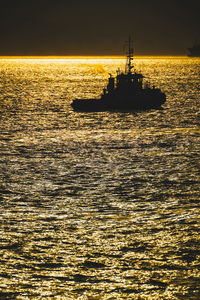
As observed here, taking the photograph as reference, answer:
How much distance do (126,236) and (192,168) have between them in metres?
14.3

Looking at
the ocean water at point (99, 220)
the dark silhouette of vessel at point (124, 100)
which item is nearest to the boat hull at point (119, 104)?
the dark silhouette of vessel at point (124, 100)

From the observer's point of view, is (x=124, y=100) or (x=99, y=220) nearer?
(x=99, y=220)

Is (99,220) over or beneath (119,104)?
beneath

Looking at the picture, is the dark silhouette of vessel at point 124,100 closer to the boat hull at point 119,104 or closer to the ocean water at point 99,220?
the boat hull at point 119,104

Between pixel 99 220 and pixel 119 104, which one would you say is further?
pixel 119 104

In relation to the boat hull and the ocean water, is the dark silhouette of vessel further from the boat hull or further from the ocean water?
the ocean water

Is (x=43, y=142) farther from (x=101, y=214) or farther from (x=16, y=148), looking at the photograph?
(x=101, y=214)

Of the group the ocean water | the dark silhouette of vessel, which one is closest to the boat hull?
the dark silhouette of vessel

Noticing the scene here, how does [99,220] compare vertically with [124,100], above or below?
below

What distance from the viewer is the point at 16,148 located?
39.1 m

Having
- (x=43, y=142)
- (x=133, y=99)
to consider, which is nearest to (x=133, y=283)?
(x=43, y=142)

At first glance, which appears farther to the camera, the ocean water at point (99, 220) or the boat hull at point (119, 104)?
the boat hull at point (119, 104)

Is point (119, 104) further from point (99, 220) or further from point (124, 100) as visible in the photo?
point (99, 220)

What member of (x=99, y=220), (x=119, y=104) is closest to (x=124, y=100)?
(x=119, y=104)
